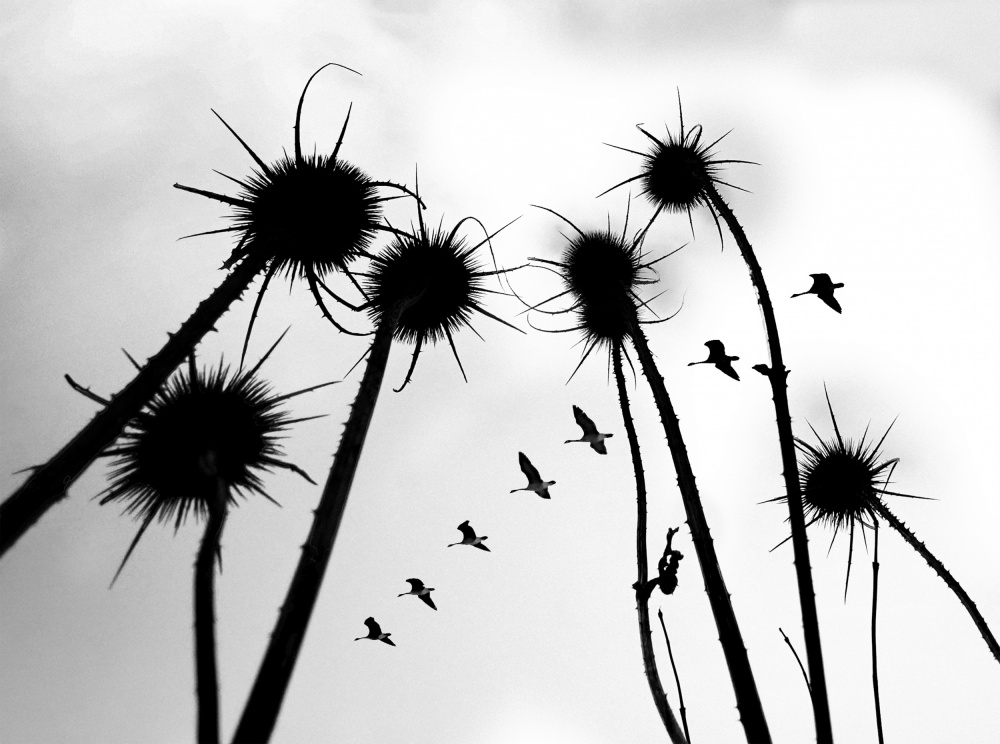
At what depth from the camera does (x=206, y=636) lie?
8.48 feet

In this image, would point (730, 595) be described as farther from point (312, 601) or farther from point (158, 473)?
point (158, 473)

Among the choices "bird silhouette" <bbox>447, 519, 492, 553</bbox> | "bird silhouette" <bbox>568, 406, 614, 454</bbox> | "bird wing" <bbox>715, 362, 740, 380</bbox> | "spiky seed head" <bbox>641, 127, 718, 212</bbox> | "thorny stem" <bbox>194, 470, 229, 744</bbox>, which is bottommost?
"thorny stem" <bbox>194, 470, 229, 744</bbox>

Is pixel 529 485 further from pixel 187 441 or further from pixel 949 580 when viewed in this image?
pixel 949 580

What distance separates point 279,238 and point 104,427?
8.26ft

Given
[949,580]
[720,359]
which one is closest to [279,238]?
[720,359]

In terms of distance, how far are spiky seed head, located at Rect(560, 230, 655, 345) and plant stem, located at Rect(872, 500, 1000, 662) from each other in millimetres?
3693

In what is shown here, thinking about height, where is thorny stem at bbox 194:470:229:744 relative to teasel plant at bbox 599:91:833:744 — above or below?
below

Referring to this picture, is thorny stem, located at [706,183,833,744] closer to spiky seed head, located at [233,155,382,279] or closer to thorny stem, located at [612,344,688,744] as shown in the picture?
thorny stem, located at [612,344,688,744]

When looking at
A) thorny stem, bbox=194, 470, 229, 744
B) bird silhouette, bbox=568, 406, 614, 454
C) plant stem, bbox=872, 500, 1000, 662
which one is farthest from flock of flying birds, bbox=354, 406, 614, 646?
plant stem, bbox=872, 500, 1000, 662

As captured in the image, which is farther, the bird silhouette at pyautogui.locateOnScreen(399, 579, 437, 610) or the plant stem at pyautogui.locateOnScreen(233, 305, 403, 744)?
the bird silhouette at pyautogui.locateOnScreen(399, 579, 437, 610)

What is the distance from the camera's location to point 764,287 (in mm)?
5730

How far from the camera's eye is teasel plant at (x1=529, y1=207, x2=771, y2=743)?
452cm

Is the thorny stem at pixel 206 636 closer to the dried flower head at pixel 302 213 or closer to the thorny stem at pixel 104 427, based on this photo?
the thorny stem at pixel 104 427

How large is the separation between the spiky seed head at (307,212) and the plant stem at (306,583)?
201 centimetres
